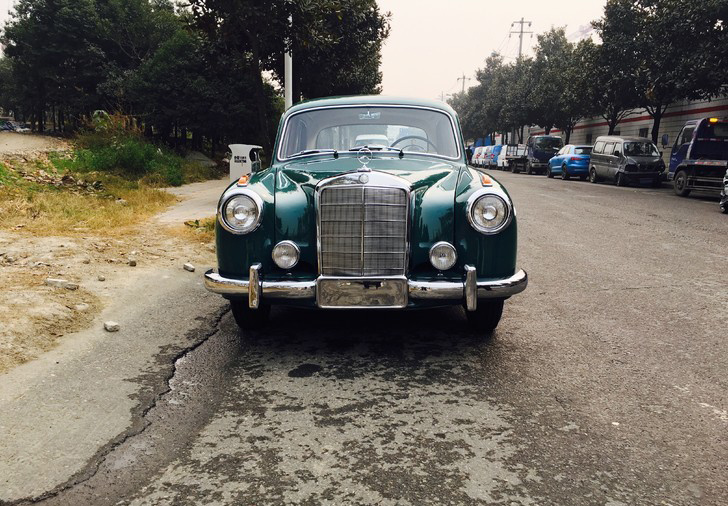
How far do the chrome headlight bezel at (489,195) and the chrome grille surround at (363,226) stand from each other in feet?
1.33

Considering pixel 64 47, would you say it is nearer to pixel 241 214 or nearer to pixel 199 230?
pixel 199 230

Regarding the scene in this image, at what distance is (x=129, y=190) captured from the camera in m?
12.4

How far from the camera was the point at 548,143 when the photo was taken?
32375 mm

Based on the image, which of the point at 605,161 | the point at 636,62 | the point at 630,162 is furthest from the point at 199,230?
the point at 636,62

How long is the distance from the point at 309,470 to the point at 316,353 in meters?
1.49

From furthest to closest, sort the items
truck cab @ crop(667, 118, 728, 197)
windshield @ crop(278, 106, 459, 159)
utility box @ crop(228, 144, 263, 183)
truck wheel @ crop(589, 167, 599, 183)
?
truck wheel @ crop(589, 167, 599, 183), truck cab @ crop(667, 118, 728, 197), utility box @ crop(228, 144, 263, 183), windshield @ crop(278, 106, 459, 159)

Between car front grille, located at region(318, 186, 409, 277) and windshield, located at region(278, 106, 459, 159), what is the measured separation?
1.37 m

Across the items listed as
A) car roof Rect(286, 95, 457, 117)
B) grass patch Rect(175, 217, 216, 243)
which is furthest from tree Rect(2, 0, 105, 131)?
car roof Rect(286, 95, 457, 117)

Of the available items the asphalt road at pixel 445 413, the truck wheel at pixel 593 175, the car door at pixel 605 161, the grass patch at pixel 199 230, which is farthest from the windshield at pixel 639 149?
the asphalt road at pixel 445 413

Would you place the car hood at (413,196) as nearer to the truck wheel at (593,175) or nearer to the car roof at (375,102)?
the car roof at (375,102)

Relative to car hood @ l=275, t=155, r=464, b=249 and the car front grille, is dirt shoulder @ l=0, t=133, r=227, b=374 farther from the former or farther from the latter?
the car front grille

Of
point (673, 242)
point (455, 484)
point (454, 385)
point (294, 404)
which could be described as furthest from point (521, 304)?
point (673, 242)

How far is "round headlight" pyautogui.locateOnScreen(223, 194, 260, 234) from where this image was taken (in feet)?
12.4

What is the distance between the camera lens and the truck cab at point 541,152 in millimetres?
31969
